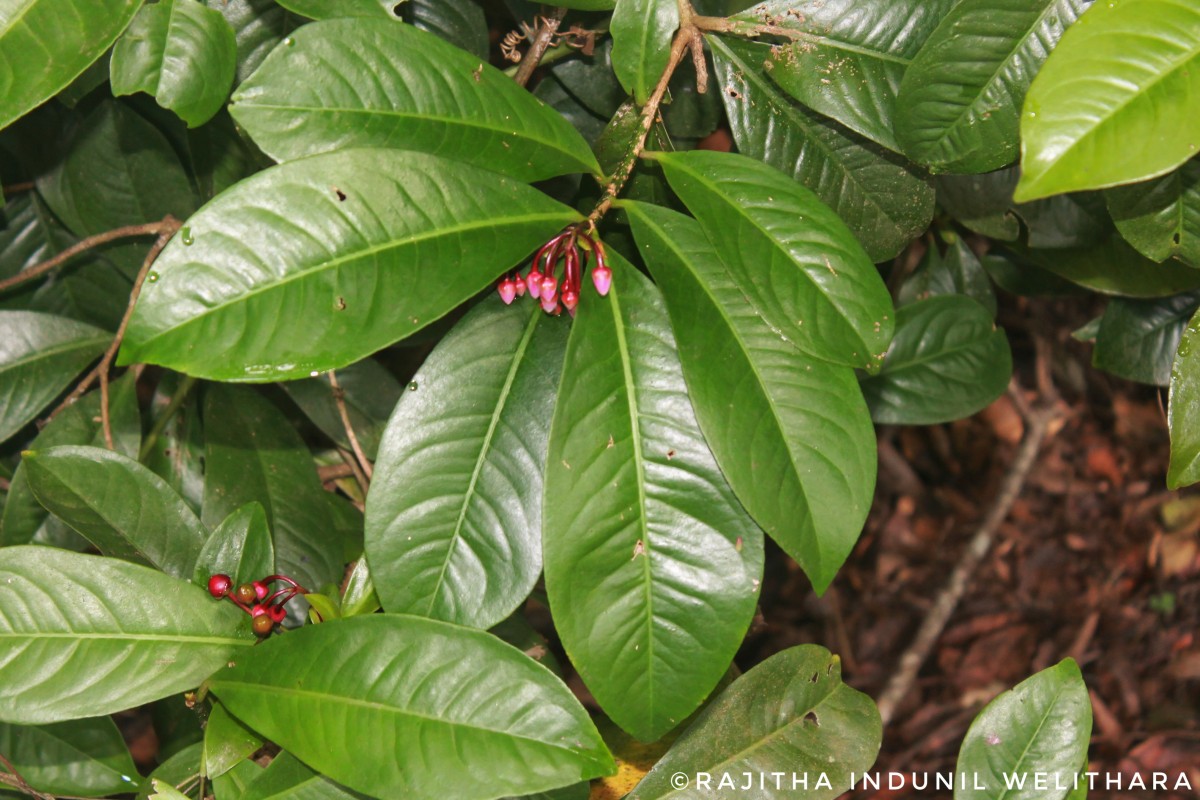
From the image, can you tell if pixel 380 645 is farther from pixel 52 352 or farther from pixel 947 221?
pixel 947 221

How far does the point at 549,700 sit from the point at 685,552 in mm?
230

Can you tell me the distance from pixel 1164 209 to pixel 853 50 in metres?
0.46

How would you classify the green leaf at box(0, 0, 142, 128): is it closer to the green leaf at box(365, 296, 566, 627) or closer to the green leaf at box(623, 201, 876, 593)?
the green leaf at box(365, 296, 566, 627)

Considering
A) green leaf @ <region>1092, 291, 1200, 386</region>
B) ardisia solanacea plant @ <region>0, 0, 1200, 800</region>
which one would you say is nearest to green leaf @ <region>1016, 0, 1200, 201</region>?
ardisia solanacea plant @ <region>0, 0, 1200, 800</region>

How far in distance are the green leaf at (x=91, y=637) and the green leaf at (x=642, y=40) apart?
848 mm

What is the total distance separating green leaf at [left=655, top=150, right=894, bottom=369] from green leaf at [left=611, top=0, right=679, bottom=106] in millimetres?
182

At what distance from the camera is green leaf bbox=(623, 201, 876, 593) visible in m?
1.11

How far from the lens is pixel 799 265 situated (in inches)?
42.5

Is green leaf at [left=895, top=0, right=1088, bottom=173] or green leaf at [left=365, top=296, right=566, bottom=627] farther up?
green leaf at [left=895, top=0, right=1088, bottom=173]

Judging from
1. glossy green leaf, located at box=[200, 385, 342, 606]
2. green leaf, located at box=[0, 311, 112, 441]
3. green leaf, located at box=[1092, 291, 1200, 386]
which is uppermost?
green leaf, located at box=[1092, 291, 1200, 386]

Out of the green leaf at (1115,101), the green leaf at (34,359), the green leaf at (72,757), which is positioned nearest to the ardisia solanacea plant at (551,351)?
the green leaf at (1115,101)

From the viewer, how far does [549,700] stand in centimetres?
108

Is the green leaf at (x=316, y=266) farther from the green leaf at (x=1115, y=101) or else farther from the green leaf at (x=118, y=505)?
the green leaf at (x=1115, y=101)

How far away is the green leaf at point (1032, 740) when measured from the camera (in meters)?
1.29
